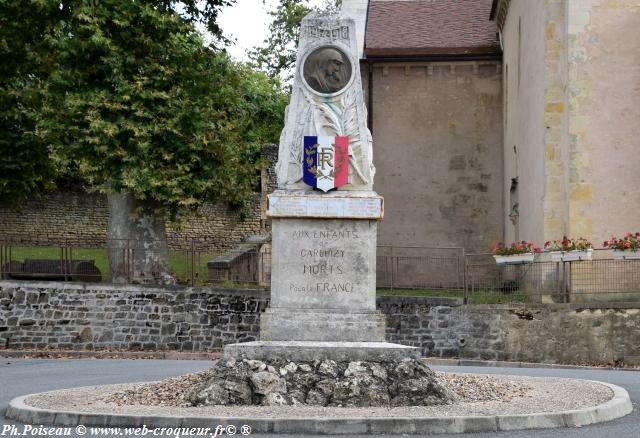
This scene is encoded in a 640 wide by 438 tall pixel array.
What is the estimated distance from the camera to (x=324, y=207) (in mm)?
14633

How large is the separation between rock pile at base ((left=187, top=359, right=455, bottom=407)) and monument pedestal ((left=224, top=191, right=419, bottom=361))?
114 cm

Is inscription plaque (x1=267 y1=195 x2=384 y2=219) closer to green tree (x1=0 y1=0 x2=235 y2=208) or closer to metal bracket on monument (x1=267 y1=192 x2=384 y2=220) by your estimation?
metal bracket on monument (x1=267 y1=192 x2=384 y2=220)

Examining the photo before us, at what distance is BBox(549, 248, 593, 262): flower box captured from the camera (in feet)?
81.5

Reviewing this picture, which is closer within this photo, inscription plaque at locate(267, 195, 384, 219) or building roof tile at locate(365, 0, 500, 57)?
inscription plaque at locate(267, 195, 384, 219)

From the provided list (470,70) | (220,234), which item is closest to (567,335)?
(470,70)

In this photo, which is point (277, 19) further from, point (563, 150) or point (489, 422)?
point (489, 422)

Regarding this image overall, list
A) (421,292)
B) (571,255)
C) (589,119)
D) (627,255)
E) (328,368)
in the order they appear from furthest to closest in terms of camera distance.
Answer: (421,292) < (589,119) < (571,255) < (627,255) < (328,368)

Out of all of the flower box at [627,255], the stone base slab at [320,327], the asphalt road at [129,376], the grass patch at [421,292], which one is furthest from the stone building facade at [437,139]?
the stone base slab at [320,327]

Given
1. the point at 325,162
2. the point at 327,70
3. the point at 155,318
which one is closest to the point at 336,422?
the point at 325,162

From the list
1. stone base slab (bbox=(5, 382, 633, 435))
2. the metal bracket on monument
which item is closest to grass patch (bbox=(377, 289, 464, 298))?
the metal bracket on monument

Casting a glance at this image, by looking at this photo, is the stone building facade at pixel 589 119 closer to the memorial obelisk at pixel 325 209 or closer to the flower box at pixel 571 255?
the flower box at pixel 571 255

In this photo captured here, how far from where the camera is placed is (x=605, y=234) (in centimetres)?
2583

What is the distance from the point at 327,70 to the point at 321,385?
423 centimetres

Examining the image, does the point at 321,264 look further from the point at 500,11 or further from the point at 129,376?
the point at 500,11
